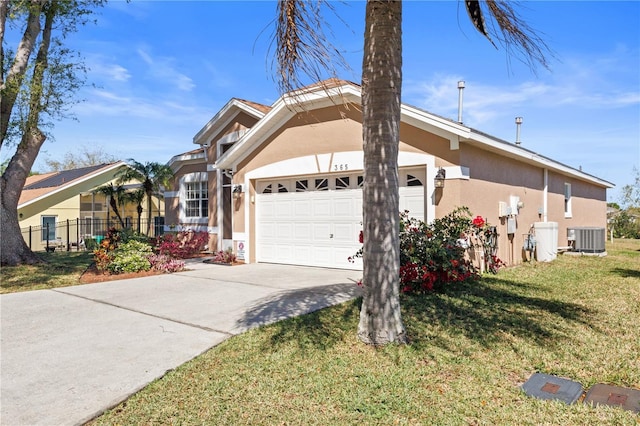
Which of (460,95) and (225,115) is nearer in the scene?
(460,95)

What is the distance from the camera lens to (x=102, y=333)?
227 inches

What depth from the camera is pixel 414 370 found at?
170 inches

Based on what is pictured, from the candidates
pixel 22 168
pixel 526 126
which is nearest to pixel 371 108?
pixel 22 168

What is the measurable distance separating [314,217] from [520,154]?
596 centimetres

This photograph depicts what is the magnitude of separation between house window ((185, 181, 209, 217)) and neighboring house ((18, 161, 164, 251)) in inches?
242

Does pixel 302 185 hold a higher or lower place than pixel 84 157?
lower

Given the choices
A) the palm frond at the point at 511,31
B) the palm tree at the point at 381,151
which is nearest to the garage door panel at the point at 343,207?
the palm tree at the point at 381,151

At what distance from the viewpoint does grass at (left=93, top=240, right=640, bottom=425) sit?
3.49 metres

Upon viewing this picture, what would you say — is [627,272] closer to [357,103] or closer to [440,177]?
[440,177]

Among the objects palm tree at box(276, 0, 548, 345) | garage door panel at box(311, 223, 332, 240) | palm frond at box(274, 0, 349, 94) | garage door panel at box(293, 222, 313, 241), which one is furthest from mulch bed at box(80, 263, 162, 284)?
palm frond at box(274, 0, 349, 94)

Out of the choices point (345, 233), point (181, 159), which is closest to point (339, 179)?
point (345, 233)

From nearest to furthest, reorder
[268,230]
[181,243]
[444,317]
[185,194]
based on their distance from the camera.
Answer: [444,317]
[268,230]
[181,243]
[185,194]

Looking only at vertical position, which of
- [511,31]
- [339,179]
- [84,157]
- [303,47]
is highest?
[84,157]

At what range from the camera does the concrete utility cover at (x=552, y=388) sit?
3736 millimetres
